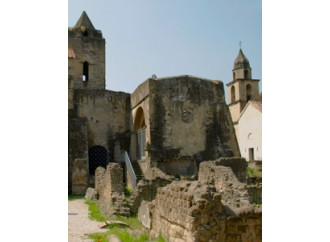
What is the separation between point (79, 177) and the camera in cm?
1655

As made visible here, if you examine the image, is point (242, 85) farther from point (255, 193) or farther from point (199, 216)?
point (199, 216)

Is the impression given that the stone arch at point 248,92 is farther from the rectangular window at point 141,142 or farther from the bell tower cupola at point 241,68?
the rectangular window at point 141,142

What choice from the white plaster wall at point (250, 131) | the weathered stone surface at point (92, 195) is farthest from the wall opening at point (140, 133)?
the white plaster wall at point (250, 131)

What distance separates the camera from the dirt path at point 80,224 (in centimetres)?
765

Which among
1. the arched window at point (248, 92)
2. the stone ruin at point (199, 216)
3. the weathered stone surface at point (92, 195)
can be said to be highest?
the arched window at point (248, 92)

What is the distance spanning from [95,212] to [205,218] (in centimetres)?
691

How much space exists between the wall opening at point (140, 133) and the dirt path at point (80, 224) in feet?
22.1

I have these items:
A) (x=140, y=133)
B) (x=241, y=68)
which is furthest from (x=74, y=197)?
(x=241, y=68)

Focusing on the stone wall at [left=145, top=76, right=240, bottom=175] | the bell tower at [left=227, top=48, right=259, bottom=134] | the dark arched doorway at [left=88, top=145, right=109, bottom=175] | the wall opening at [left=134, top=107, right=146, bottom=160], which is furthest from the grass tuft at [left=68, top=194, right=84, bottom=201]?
the bell tower at [left=227, top=48, right=259, bottom=134]

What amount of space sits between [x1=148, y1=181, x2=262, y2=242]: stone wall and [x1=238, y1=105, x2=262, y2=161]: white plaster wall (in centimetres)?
2111

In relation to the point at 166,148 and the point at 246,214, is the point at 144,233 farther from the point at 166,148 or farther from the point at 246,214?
the point at 166,148

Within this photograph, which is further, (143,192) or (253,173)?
(253,173)

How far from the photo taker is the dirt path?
7.65 meters
